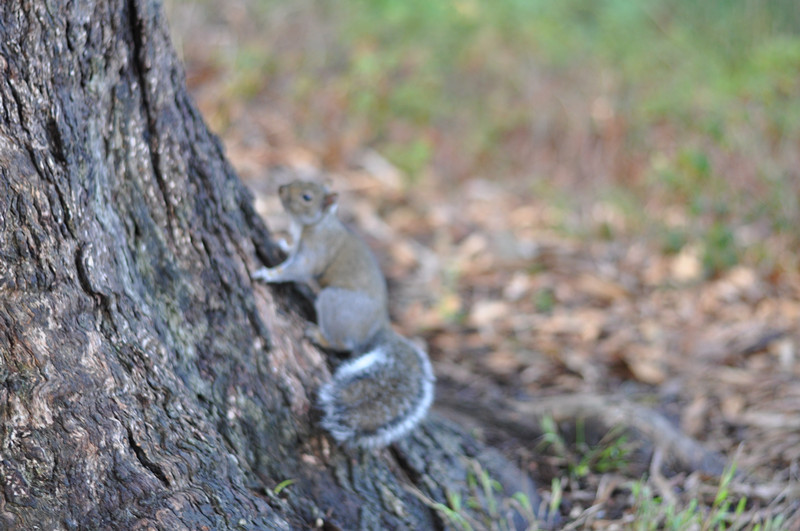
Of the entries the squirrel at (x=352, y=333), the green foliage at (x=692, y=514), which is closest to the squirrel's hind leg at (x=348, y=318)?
the squirrel at (x=352, y=333)

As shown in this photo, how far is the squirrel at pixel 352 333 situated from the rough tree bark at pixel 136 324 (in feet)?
0.34

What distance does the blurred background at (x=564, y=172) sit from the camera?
4.14 m

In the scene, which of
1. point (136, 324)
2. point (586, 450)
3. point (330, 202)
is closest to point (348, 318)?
point (330, 202)

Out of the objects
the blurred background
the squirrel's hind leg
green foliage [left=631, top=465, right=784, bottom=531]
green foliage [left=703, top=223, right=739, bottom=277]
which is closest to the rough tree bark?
the squirrel's hind leg

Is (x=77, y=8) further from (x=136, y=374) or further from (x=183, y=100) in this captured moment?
(x=136, y=374)

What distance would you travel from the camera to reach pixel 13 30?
69.1 inches

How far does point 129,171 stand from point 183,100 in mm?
294

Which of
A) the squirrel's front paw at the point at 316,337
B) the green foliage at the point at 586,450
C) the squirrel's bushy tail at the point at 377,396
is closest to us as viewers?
the squirrel's bushy tail at the point at 377,396

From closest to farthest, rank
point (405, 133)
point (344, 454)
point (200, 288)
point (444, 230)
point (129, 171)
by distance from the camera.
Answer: point (129, 171) → point (200, 288) → point (344, 454) → point (444, 230) → point (405, 133)

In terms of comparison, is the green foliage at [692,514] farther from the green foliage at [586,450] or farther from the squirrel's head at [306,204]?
the squirrel's head at [306,204]

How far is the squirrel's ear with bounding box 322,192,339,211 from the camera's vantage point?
10.8ft

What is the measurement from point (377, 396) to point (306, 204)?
3.68 ft

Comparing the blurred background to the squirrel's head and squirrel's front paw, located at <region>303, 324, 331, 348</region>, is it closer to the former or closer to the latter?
squirrel's front paw, located at <region>303, 324, 331, 348</region>

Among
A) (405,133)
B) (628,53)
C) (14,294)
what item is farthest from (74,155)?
(628,53)
